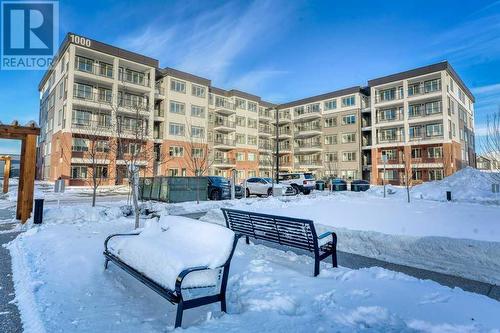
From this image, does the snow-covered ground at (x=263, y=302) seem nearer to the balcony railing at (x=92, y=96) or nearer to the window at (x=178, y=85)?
the balcony railing at (x=92, y=96)

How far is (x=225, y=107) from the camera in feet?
166

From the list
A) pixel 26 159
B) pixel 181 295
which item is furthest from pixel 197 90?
pixel 181 295

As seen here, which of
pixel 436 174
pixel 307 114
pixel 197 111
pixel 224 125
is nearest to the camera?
pixel 436 174

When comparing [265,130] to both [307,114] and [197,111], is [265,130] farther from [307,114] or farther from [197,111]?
[197,111]

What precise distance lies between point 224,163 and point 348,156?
21.0 metres

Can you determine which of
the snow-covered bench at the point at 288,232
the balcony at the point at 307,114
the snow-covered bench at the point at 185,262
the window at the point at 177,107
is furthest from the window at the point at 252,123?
the snow-covered bench at the point at 185,262

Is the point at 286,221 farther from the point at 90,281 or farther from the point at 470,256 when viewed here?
the point at 470,256

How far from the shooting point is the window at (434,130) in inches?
1609

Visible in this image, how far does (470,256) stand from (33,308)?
752 centimetres

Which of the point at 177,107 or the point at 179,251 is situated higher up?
the point at 177,107

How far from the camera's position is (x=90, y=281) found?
185 inches

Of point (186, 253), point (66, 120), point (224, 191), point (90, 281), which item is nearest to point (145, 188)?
point (224, 191)

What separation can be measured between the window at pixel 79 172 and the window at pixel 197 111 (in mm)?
16614

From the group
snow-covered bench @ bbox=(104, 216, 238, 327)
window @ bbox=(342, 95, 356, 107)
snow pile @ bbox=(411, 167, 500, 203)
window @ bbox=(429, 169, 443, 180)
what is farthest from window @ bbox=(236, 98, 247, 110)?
snow-covered bench @ bbox=(104, 216, 238, 327)
